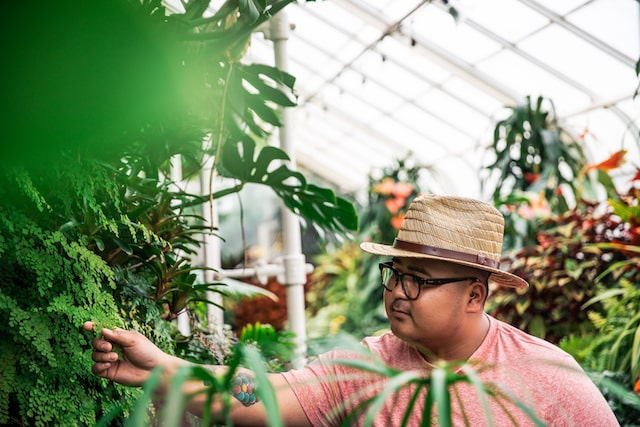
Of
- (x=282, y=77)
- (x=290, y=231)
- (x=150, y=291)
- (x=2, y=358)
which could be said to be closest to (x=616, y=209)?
(x=290, y=231)

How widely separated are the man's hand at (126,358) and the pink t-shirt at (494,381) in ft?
1.01

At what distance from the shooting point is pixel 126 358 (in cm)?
123

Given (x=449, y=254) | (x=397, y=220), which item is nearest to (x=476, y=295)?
(x=449, y=254)

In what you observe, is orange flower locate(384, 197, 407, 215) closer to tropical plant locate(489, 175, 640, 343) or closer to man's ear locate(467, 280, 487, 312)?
tropical plant locate(489, 175, 640, 343)

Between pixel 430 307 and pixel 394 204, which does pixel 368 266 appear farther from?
pixel 430 307

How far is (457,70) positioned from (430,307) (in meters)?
6.03

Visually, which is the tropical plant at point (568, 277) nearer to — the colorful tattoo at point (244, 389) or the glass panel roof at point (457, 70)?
the glass panel roof at point (457, 70)

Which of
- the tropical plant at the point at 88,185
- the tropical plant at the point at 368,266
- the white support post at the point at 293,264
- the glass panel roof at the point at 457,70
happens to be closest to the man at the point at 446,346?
the tropical plant at the point at 88,185

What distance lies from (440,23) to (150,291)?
5712mm

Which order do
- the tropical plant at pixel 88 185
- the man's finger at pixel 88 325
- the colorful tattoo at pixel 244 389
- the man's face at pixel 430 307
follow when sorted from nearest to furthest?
the tropical plant at pixel 88 185 < the man's finger at pixel 88 325 < the colorful tattoo at pixel 244 389 < the man's face at pixel 430 307

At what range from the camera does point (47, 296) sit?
1156mm

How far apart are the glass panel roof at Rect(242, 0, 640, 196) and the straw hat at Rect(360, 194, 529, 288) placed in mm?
2783

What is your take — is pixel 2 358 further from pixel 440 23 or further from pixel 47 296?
pixel 440 23

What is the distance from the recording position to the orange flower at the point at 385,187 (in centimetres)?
689
